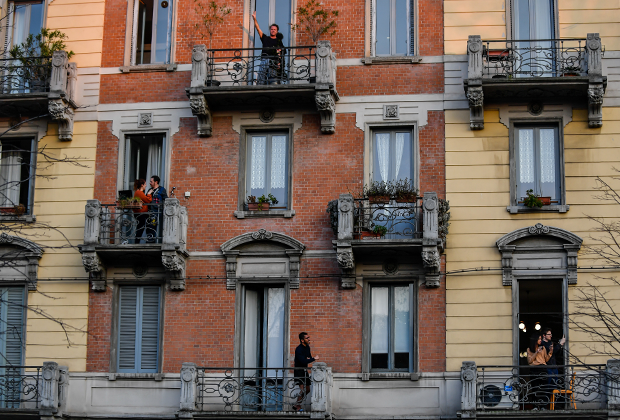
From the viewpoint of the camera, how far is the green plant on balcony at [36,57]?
76.9 ft

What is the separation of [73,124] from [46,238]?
2833 mm

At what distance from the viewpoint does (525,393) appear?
67.1 ft

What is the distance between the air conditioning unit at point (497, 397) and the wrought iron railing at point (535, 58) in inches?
269

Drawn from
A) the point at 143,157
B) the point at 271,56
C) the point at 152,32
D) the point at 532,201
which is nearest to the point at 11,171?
the point at 143,157

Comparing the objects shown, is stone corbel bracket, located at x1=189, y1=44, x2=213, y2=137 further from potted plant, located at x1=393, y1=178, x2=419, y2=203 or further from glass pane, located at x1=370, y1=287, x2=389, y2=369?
glass pane, located at x1=370, y1=287, x2=389, y2=369

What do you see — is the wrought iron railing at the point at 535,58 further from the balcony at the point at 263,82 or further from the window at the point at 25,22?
the window at the point at 25,22

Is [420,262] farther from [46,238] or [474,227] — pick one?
[46,238]

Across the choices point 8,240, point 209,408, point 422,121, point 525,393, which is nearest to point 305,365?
point 209,408

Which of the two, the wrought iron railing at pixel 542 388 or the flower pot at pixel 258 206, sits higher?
→ the flower pot at pixel 258 206

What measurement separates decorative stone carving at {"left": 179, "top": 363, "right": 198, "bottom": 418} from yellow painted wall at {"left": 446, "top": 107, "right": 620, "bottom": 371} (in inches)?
214

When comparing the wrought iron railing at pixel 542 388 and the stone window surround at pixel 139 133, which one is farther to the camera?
the stone window surround at pixel 139 133

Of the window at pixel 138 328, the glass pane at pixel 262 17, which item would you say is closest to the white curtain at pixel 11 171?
the window at pixel 138 328

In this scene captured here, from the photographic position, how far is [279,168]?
905 inches

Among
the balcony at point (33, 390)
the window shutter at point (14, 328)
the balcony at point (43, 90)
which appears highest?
the balcony at point (43, 90)
